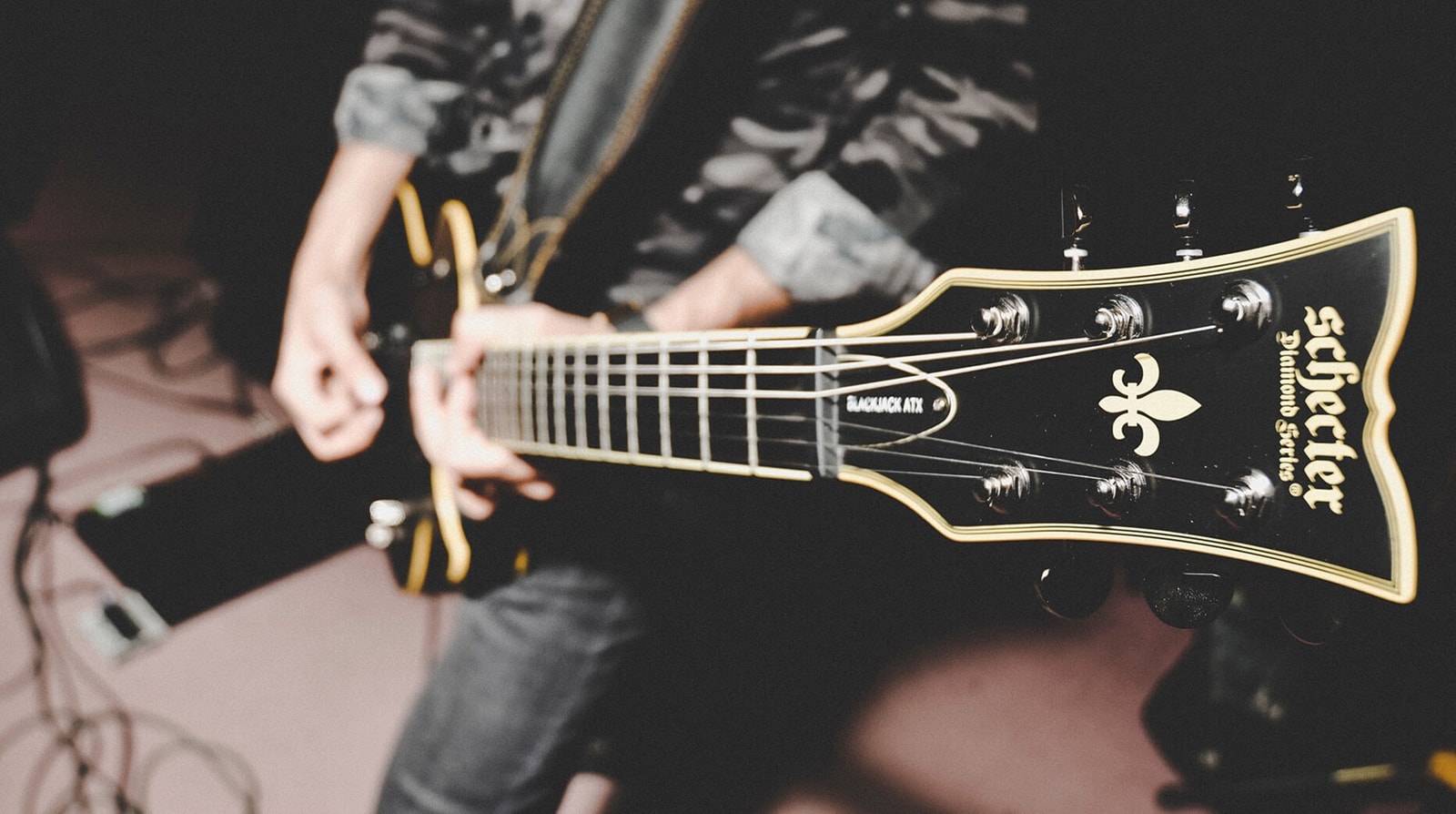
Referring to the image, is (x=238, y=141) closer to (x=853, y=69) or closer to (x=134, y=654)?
(x=134, y=654)

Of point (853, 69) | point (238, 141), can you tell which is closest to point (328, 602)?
point (238, 141)

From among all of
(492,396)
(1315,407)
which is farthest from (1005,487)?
(492,396)

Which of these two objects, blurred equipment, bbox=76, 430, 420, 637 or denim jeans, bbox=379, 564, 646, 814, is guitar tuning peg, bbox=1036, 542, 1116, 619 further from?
blurred equipment, bbox=76, 430, 420, 637

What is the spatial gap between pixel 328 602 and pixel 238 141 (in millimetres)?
1065

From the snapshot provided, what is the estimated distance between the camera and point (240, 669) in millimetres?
1494

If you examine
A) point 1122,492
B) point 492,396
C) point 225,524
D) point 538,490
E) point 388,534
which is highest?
point 1122,492

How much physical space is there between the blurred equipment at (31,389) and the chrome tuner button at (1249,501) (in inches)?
66.4

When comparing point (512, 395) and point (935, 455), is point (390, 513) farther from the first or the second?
point (935, 455)

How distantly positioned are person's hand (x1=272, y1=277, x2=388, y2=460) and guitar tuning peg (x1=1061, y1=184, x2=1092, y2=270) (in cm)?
84

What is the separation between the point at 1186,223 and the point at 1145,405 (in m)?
0.11

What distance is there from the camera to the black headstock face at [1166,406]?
344 millimetres

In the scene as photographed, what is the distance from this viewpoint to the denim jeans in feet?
2.97

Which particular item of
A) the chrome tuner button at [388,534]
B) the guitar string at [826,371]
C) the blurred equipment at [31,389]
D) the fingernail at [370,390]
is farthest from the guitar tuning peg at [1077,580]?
the blurred equipment at [31,389]

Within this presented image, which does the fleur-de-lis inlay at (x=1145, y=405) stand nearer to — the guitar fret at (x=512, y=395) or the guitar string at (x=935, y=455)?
the guitar string at (x=935, y=455)
